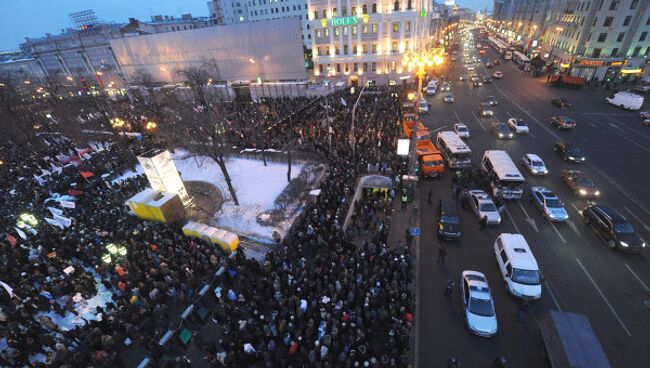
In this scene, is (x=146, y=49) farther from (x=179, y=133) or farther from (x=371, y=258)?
(x=371, y=258)

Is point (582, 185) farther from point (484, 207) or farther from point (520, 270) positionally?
point (520, 270)

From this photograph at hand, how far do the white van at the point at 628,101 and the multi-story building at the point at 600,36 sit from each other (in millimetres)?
14428

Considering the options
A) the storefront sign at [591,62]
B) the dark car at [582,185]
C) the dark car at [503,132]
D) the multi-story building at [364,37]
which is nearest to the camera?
the dark car at [582,185]

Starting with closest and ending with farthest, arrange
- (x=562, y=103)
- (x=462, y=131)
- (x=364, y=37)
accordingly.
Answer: (x=462, y=131) < (x=562, y=103) < (x=364, y=37)

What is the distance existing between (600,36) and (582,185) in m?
40.9

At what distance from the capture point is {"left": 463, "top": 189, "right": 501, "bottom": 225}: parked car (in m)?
16.2

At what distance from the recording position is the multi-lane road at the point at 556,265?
415 inches

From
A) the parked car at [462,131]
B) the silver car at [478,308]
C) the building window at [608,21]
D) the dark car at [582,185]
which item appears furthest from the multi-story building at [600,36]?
the silver car at [478,308]

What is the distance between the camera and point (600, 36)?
41.2m

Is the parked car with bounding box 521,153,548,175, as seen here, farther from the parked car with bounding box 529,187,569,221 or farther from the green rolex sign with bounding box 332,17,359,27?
the green rolex sign with bounding box 332,17,359,27

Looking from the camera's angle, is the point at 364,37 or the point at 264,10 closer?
the point at 364,37

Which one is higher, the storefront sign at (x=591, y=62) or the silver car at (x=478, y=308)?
the storefront sign at (x=591, y=62)

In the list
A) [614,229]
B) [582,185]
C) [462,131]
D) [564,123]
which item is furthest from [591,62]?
[614,229]

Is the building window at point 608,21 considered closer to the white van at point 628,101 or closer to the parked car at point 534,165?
the white van at point 628,101
